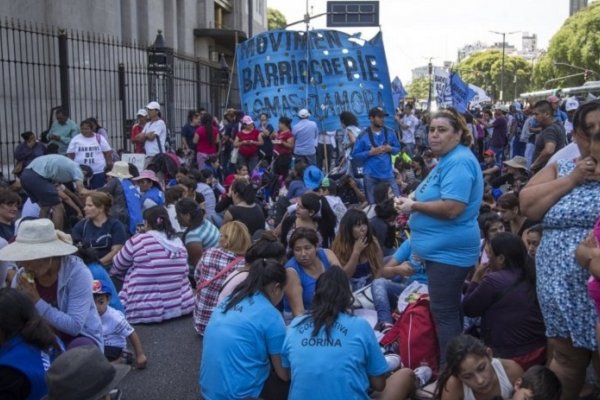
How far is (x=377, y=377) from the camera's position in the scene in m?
3.77

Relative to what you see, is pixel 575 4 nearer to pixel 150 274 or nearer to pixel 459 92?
pixel 459 92

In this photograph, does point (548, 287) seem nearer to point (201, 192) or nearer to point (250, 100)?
point (201, 192)

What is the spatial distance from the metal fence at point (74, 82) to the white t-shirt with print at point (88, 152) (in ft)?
9.42

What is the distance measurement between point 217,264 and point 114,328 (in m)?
0.98

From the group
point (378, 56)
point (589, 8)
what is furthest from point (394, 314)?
point (589, 8)

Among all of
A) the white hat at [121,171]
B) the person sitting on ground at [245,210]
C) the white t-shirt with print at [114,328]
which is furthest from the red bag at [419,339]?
the white hat at [121,171]

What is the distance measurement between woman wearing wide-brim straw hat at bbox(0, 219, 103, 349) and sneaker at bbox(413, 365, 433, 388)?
6.59ft

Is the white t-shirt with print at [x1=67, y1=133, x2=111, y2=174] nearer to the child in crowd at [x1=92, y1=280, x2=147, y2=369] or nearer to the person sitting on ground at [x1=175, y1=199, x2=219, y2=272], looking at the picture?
the person sitting on ground at [x1=175, y1=199, x2=219, y2=272]

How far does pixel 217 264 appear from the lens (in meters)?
5.59

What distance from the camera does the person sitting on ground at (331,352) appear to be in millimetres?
3576

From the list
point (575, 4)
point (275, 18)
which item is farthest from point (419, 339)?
point (575, 4)

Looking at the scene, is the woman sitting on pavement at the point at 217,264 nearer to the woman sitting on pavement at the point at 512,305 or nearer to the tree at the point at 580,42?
the woman sitting on pavement at the point at 512,305

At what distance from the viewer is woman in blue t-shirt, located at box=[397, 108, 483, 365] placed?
13.8ft

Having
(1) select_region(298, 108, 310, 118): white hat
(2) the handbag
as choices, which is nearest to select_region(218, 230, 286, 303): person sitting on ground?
(1) select_region(298, 108, 310, 118): white hat
